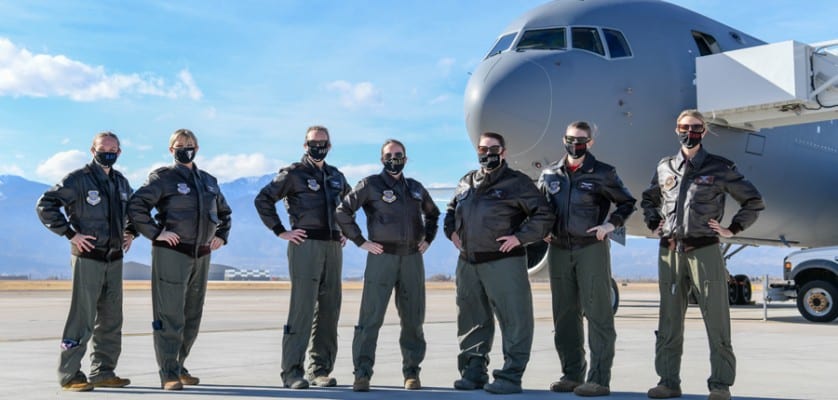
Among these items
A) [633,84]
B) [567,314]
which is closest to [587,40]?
[633,84]

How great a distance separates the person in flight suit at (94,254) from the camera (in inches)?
266

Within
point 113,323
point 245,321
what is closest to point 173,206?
point 113,323

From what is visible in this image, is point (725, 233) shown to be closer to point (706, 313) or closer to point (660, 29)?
point (706, 313)

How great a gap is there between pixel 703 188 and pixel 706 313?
884 mm

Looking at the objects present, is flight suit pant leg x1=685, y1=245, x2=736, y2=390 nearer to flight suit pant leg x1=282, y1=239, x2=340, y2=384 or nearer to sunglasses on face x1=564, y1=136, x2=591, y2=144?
sunglasses on face x1=564, y1=136, x2=591, y2=144

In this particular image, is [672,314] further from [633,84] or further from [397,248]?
[633,84]

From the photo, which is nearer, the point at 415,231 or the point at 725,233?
the point at 725,233

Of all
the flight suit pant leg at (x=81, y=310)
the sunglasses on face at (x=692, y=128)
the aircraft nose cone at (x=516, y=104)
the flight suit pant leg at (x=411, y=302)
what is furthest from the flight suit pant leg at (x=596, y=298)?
the aircraft nose cone at (x=516, y=104)

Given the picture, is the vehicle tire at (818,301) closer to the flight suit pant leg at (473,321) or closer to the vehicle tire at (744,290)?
the vehicle tire at (744,290)

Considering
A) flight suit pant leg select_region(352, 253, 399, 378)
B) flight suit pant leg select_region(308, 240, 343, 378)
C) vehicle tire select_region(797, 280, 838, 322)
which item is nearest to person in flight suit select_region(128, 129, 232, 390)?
flight suit pant leg select_region(308, 240, 343, 378)

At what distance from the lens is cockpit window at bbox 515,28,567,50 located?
13.1 meters

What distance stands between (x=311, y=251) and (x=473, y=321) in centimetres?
139

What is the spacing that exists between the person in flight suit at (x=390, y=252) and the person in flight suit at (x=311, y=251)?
268mm

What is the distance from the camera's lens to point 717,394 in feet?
20.0
